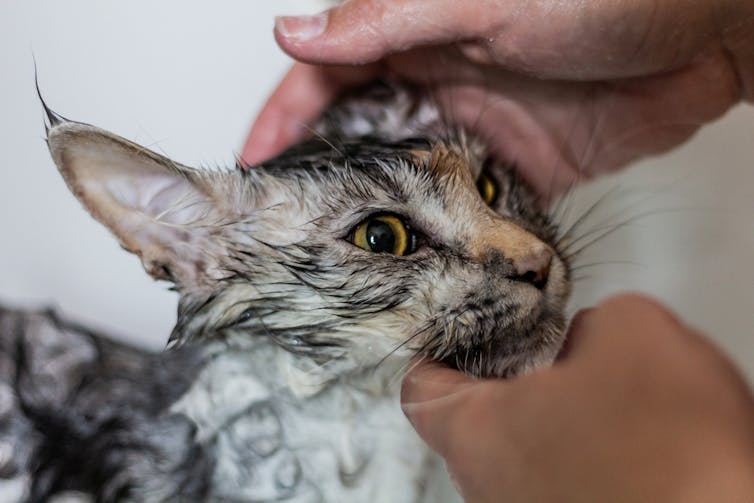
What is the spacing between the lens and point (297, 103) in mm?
961

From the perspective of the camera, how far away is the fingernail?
792 millimetres

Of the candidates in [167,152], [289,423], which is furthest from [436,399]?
[167,152]

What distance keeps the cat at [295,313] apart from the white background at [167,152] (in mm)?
103

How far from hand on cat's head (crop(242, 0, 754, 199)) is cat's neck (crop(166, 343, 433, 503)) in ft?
1.02

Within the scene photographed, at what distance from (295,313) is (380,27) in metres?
0.32

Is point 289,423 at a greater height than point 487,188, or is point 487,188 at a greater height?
point 487,188

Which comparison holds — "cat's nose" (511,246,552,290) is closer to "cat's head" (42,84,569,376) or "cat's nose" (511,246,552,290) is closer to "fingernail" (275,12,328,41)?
"cat's head" (42,84,569,376)

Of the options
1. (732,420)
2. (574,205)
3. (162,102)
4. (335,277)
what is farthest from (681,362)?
(162,102)

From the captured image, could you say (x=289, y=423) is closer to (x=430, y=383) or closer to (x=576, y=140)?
(x=430, y=383)

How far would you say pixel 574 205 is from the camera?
0.95m

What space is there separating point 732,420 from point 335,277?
1.26 ft

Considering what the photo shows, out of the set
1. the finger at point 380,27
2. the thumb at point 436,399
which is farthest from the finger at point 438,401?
the finger at point 380,27

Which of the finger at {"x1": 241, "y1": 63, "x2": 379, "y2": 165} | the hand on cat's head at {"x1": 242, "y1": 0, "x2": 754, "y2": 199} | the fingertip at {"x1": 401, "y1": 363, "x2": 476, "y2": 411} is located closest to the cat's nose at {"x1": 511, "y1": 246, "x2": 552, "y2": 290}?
the fingertip at {"x1": 401, "y1": 363, "x2": 476, "y2": 411}

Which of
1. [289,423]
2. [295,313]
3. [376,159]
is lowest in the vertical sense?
[289,423]
